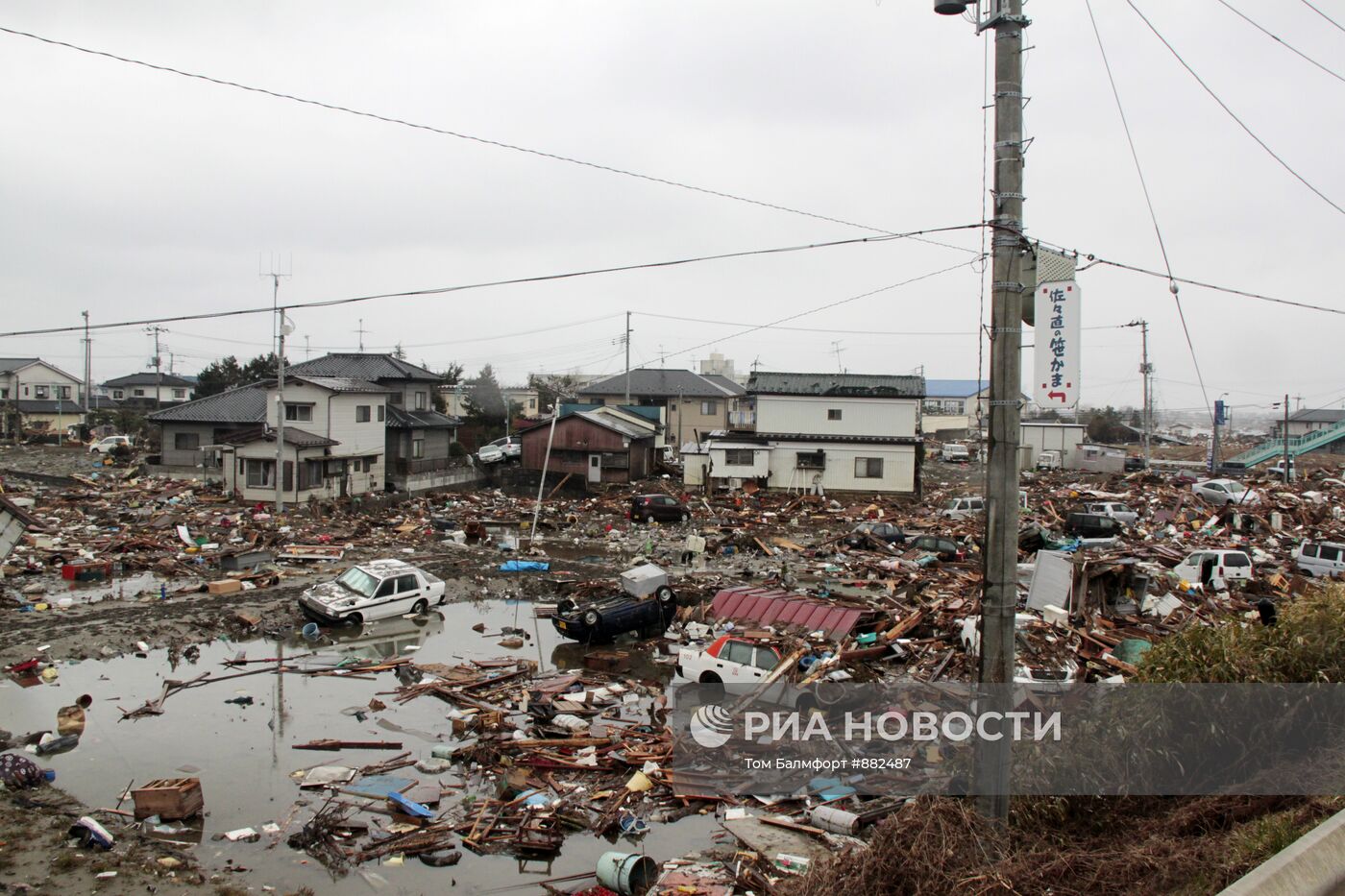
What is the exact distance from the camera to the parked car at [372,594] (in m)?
18.3

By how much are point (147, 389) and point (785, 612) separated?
75268 mm

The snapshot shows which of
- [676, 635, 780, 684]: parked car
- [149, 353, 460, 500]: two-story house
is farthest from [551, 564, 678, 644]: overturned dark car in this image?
[149, 353, 460, 500]: two-story house

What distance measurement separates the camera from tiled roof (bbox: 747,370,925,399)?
38.9 metres

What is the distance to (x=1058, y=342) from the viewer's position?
6523mm

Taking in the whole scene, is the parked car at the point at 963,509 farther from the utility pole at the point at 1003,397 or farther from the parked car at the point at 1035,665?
the utility pole at the point at 1003,397

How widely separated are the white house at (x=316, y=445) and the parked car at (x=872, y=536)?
2065 cm

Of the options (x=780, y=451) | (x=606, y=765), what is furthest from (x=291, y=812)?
(x=780, y=451)

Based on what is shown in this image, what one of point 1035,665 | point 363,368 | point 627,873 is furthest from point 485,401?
point 627,873

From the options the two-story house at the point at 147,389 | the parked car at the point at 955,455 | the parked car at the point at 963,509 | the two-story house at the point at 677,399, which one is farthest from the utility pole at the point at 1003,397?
the two-story house at the point at 147,389

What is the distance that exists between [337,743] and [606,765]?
387cm

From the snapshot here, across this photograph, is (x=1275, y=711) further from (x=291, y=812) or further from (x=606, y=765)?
(x=291, y=812)

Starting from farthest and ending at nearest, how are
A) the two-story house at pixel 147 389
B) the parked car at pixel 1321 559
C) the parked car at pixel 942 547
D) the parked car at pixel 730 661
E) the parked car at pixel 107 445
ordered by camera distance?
the two-story house at pixel 147 389
the parked car at pixel 107 445
the parked car at pixel 942 547
the parked car at pixel 1321 559
the parked car at pixel 730 661

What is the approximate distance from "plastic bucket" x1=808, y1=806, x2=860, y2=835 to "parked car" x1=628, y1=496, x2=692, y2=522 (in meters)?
23.1

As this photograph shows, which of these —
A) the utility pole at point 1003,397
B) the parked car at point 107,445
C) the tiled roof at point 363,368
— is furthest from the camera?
the parked car at point 107,445
